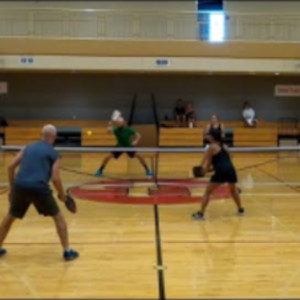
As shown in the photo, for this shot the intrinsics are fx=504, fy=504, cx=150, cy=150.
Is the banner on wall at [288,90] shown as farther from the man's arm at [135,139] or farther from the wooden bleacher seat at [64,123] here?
the man's arm at [135,139]

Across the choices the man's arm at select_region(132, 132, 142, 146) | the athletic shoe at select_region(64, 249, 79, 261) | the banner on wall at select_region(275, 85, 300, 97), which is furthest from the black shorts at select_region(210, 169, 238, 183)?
the banner on wall at select_region(275, 85, 300, 97)

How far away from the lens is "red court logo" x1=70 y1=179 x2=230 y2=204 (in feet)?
34.6

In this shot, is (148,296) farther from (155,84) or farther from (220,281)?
(155,84)

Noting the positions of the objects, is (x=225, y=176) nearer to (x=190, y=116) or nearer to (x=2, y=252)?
(x=2, y=252)

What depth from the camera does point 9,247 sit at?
22.4 ft

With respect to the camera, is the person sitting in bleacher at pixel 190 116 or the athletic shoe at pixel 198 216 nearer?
the athletic shoe at pixel 198 216

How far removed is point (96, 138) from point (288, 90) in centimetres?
940

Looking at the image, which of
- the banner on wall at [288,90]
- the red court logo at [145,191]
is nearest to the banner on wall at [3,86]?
the red court logo at [145,191]

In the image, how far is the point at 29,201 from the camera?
6.07 meters

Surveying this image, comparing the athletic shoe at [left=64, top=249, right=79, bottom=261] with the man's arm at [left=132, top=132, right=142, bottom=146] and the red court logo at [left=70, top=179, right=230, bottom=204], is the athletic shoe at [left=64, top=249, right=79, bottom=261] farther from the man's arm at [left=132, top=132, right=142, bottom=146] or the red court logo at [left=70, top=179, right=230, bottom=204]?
the man's arm at [left=132, top=132, right=142, bottom=146]

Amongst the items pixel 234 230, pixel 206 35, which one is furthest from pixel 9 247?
pixel 206 35

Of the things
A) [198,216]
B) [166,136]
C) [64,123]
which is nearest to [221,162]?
[198,216]

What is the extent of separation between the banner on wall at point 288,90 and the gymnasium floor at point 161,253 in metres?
13.9

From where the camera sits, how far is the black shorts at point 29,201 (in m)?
5.98
